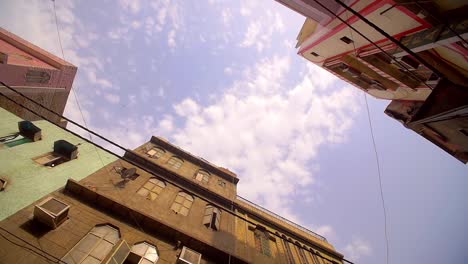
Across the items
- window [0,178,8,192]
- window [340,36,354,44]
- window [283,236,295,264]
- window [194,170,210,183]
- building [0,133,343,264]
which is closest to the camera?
building [0,133,343,264]

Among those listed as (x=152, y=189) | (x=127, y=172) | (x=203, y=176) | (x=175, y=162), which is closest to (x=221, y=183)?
(x=203, y=176)

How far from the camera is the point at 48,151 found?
46.9ft

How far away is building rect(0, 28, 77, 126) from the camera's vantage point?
15820 millimetres

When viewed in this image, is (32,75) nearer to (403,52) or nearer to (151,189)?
(151,189)

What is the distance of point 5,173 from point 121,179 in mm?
5580

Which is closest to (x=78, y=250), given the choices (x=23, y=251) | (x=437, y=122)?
(x=23, y=251)

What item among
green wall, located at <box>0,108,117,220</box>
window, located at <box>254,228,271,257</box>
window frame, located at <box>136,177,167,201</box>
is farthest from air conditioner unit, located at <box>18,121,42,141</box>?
window, located at <box>254,228,271,257</box>

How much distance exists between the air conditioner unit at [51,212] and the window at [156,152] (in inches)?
407

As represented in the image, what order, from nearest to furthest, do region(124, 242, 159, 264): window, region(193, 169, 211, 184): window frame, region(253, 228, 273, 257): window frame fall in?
region(124, 242, 159, 264): window, region(253, 228, 273, 257): window frame, region(193, 169, 211, 184): window frame

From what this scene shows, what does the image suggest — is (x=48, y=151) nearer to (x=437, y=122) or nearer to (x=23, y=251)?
(x=23, y=251)

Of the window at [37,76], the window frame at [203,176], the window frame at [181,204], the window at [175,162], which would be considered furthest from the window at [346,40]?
the window at [37,76]

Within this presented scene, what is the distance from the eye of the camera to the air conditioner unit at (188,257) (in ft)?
36.5

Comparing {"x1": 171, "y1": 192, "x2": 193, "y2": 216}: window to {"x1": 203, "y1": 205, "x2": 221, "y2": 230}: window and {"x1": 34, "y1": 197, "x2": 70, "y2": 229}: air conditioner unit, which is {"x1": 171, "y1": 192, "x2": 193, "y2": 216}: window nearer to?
{"x1": 203, "y1": 205, "x2": 221, "y2": 230}: window

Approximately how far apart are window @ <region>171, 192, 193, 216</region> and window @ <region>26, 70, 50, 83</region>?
45.9ft
